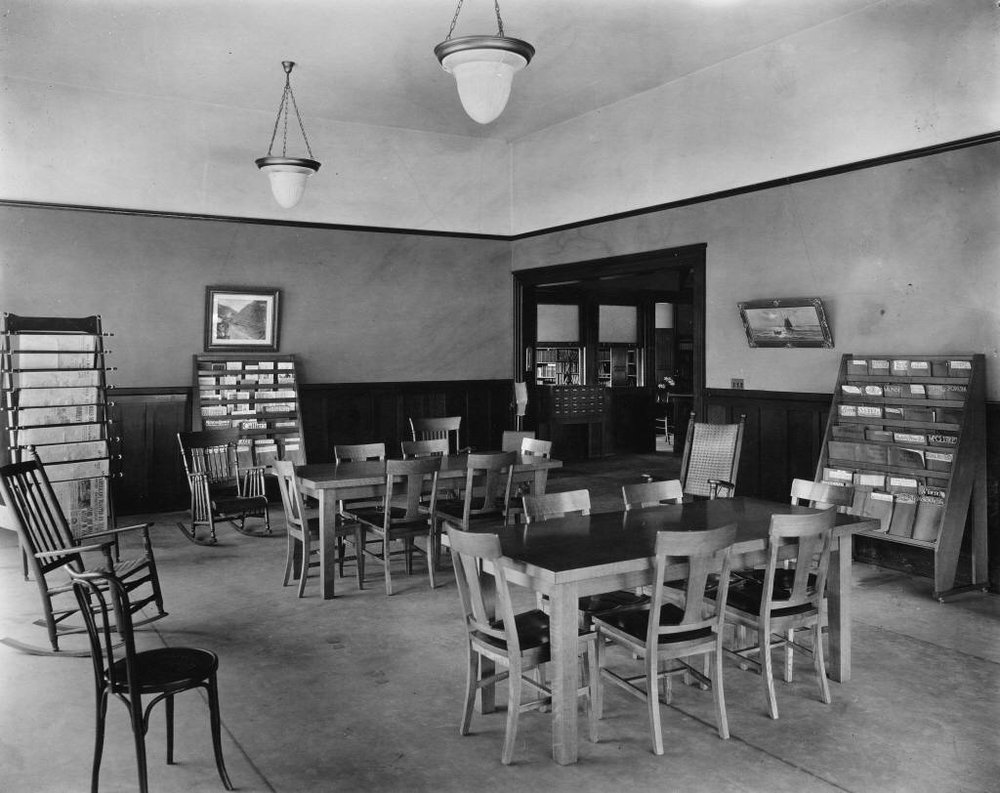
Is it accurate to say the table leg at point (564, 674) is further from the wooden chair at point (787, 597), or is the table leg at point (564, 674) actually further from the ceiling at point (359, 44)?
the ceiling at point (359, 44)

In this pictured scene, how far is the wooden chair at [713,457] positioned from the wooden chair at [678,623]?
329 centimetres

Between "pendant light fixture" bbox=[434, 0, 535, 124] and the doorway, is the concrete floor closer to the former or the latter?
"pendant light fixture" bbox=[434, 0, 535, 124]

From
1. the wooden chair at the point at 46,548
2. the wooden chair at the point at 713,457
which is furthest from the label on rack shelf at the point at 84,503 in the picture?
the wooden chair at the point at 713,457

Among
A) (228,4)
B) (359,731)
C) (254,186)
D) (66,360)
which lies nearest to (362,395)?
(254,186)

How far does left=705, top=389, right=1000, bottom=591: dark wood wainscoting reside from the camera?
6.43m

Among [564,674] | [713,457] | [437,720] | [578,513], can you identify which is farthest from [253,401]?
[564,674]

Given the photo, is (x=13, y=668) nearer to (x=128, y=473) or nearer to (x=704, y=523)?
(x=704, y=523)

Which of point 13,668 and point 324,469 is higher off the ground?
point 324,469

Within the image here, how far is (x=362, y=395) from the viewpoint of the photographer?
10219 mm

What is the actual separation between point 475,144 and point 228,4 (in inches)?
183

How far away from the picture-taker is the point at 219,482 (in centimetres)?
803

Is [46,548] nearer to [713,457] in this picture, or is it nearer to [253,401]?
[253,401]

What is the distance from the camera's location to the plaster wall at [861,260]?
19.6 ft

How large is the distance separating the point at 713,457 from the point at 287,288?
5.31 m
